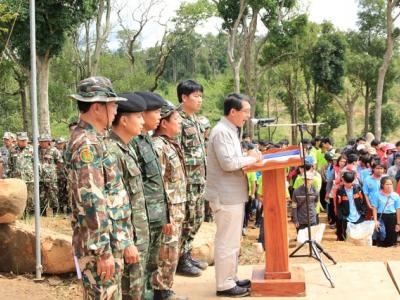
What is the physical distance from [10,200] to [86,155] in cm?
286

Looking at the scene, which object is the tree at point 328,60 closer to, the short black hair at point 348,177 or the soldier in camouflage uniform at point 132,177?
the short black hair at point 348,177

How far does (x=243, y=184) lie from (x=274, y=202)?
290mm

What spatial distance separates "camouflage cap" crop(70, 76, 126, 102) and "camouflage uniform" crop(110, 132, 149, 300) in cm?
39

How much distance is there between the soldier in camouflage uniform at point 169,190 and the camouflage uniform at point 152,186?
0.57ft

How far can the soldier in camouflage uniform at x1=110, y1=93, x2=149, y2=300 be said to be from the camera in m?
3.35

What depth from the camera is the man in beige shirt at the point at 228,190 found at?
14.0 ft

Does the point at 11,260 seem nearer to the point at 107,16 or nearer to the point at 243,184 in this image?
the point at 243,184

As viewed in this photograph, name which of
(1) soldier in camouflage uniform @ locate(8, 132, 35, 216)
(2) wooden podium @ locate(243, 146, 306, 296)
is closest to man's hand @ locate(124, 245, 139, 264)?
(2) wooden podium @ locate(243, 146, 306, 296)

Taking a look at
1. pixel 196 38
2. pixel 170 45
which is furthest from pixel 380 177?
pixel 196 38

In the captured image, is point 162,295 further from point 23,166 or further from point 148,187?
point 23,166

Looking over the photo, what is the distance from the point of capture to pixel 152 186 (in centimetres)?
375

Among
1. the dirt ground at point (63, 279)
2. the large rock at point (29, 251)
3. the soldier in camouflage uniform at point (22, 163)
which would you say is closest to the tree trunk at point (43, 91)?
the soldier in camouflage uniform at point (22, 163)

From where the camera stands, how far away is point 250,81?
70.5 feet

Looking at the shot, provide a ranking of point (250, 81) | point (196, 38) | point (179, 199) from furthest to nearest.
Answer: point (196, 38), point (250, 81), point (179, 199)
